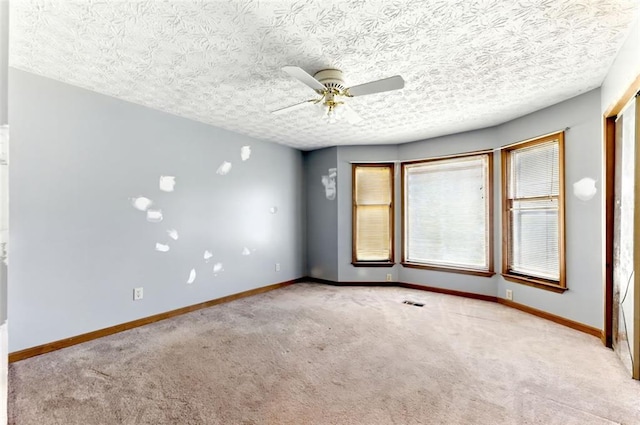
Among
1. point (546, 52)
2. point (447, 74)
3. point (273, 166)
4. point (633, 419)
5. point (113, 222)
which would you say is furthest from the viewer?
point (273, 166)

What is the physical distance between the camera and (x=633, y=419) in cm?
175

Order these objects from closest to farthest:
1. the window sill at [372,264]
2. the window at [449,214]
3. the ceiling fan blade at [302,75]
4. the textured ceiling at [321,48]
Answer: the textured ceiling at [321,48]
the ceiling fan blade at [302,75]
the window at [449,214]
the window sill at [372,264]

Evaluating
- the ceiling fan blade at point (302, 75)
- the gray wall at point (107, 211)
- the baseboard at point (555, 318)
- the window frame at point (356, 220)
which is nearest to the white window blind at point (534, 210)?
the baseboard at point (555, 318)

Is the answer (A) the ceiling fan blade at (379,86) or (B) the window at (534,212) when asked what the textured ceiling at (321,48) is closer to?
(A) the ceiling fan blade at (379,86)

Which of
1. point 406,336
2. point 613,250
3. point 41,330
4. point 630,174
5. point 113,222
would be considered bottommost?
point 406,336

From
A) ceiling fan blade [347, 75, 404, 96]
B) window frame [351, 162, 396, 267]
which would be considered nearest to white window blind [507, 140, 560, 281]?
window frame [351, 162, 396, 267]

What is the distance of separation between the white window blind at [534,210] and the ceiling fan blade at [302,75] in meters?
2.90

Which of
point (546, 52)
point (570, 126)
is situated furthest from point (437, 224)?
point (546, 52)

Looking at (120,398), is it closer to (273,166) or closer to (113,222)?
(113,222)

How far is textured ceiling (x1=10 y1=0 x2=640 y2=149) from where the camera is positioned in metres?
1.74

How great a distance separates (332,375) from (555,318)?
2696mm

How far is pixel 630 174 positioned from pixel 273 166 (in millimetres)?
4214

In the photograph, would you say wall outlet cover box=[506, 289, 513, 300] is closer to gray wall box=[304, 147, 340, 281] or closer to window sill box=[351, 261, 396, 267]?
window sill box=[351, 261, 396, 267]

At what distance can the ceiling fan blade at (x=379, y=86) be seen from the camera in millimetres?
2094
